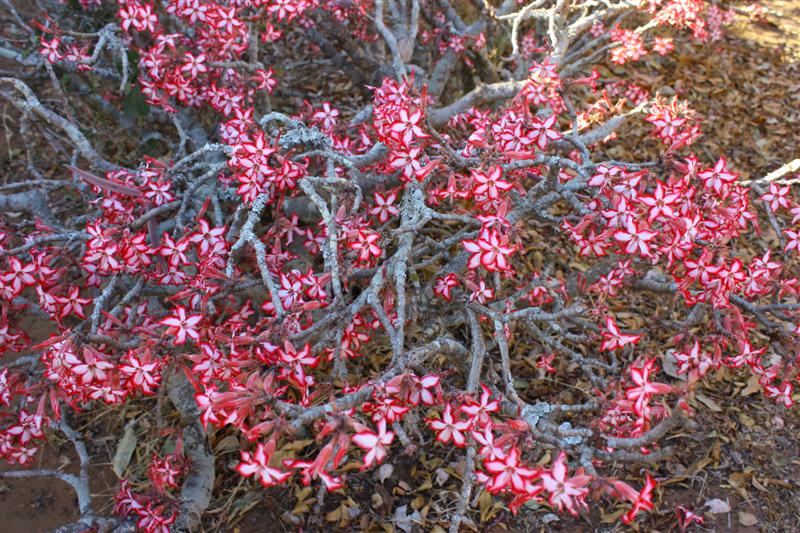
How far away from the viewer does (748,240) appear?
11.1 ft

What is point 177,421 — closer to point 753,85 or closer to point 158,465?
point 158,465

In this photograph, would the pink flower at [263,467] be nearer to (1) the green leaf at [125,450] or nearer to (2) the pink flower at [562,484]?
(2) the pink flower at [562,484]

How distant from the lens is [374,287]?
1.79 m

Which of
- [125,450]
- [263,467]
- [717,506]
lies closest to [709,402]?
[717,506]

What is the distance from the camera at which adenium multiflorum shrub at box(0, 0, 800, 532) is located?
1.54m

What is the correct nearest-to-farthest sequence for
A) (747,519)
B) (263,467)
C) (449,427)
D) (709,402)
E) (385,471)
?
(263,467)
(449,427)
(747,519)
(385,471)
(709,402)

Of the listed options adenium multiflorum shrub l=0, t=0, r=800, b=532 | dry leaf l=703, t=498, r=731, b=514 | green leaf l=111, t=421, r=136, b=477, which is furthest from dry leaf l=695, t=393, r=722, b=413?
green leaf l=111, t=421, r=136, b=477

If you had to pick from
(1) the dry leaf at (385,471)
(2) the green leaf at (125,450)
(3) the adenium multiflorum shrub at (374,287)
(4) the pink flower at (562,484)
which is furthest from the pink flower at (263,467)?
(2) the green leaf at (125,450)

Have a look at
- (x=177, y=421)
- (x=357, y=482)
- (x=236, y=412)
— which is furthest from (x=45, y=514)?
(x=236, y=412)

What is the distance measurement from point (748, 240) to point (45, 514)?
350 centimetres

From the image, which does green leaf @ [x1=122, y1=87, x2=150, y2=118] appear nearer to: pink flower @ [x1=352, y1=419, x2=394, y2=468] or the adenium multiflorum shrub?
the adenium multiflorum shrub

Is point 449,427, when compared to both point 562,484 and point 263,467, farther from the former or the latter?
point 263,467

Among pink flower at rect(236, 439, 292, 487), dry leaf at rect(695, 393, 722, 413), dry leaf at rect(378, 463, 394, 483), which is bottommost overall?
dry leaf at rect(695, 393, 722, 413)

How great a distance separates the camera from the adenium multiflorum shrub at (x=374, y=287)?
1538mm
